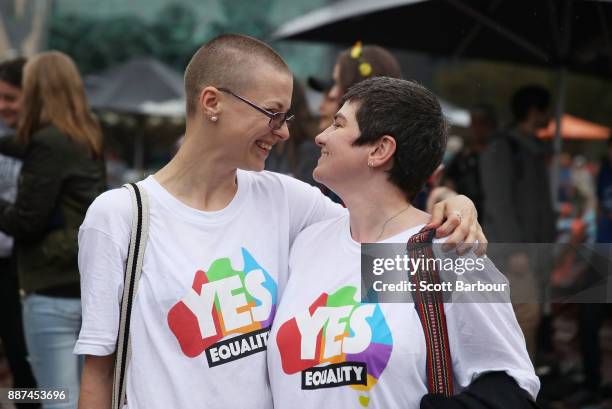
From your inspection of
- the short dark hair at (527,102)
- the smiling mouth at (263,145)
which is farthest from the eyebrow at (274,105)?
the short dark hair at (527,102)

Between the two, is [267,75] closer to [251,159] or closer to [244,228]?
[251,159]

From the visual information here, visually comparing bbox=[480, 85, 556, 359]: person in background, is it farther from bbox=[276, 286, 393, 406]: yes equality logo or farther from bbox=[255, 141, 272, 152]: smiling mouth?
bbox=[276, 286, 393, 406]: yes equality logo

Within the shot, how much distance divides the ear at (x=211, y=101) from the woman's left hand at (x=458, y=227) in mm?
627

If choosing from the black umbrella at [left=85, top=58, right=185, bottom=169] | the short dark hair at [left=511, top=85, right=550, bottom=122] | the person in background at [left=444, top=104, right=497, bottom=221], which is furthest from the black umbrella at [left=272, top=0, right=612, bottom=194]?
the black umbrella at [left=85, top=58, right=185, bottom=169]

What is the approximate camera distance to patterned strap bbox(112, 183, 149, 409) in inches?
79.1

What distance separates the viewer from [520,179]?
5.20 m

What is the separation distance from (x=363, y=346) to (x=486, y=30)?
5257mm

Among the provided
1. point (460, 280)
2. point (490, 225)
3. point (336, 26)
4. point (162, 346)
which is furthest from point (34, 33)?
point (460, 280)

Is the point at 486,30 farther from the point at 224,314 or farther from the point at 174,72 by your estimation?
the point at 174,72

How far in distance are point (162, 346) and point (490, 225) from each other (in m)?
3.28

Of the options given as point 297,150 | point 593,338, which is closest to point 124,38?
point 593,338

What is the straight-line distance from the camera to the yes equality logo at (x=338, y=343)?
1885 millimetres

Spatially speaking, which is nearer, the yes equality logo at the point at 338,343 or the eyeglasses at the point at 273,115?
the yes equality logo at the point at 338,343

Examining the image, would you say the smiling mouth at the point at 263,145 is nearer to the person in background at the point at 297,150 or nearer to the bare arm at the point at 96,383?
the bare arm at the point at 96,383
